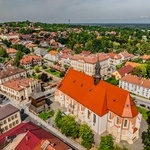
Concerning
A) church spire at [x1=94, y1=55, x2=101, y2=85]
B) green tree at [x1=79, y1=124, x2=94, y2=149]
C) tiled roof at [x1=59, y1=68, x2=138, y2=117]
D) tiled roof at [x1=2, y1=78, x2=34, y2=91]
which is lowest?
green tree at [x1=79, y1=124, x2=94, y2=149]

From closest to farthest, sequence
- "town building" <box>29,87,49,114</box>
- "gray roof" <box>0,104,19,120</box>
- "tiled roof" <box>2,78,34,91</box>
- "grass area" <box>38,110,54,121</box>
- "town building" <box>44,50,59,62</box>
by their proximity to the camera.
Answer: "gray roof" <box>0,104,19,120</box>, "grass area" <box>38,110,54,121</box>, "town building" <box>29,87,49,114</box>, "tiled roof" <box>2,78,34,91</box>, "town building" <box>44,50,59,62</box>

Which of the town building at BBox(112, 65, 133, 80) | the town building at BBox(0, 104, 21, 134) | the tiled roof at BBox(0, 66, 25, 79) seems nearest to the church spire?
the town building at BBox(0, 104, 21, 134)

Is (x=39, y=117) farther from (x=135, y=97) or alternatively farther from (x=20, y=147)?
(x=135, y=97)

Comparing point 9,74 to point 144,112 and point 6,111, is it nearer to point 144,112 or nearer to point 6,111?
point 6,111

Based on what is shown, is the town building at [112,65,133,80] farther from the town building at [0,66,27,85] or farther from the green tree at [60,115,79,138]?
the town building at [0,66,27,85]

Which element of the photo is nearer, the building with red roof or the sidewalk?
the building with red roof

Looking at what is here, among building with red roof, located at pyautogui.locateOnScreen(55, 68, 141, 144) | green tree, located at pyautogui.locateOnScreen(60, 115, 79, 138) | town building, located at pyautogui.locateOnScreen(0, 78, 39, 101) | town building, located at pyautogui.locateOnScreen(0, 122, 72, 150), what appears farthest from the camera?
town building, located at pyautogui.locateOnScreen(0, 78, 39, 101)

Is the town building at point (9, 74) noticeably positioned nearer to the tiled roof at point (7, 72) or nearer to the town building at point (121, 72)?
the tiled roof at point (7, 72)
